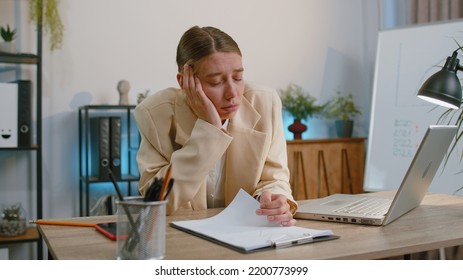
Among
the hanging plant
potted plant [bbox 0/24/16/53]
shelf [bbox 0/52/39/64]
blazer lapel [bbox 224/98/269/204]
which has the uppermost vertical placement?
the hanging plant

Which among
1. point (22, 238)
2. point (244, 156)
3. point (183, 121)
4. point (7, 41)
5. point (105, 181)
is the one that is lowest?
point (22, 238)

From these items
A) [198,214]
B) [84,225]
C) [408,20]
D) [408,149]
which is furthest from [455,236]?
[408,20]

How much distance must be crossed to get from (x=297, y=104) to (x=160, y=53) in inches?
36.0

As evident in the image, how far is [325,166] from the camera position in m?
3.36

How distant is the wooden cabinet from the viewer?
3.27m

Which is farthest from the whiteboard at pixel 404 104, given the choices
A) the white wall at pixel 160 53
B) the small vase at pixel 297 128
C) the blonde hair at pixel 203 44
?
the blonde hair at pixel 203 44

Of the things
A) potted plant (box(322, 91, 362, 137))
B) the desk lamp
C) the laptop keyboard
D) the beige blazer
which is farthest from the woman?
potted plant (box(322, 91, 362, 137))

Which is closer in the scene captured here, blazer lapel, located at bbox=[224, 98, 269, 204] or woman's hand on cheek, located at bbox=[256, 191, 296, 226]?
woman's hand on cheek, located at bbox=[256, 191, 296, 226]

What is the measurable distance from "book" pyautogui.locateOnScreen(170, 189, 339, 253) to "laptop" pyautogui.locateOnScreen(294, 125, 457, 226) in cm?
17

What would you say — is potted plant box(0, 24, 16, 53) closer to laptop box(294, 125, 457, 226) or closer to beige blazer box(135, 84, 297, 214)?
beige blazer box(135, 84, 297, 214)

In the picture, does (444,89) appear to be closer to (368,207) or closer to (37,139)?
(368,207)

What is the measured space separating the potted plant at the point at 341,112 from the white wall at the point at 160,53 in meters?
0.09

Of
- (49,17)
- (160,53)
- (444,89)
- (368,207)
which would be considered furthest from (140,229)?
(160,53)

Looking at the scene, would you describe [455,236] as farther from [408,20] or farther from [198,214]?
[408,20]
